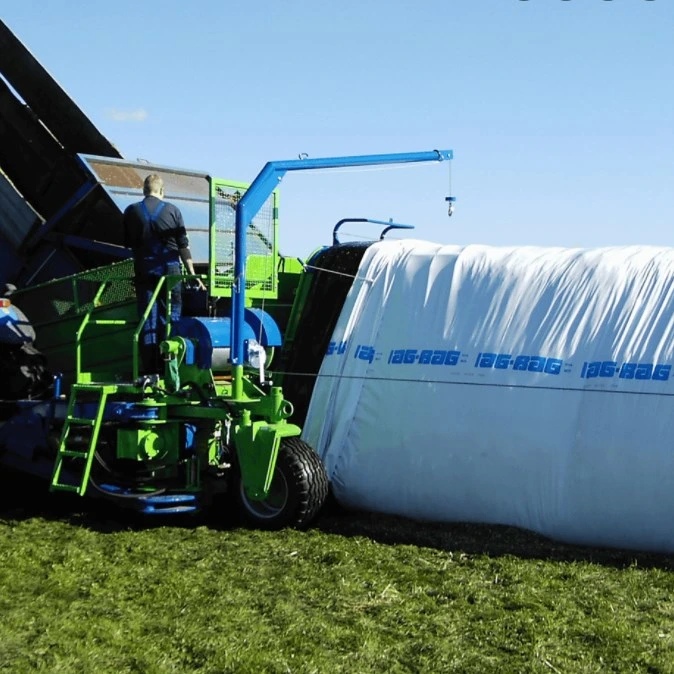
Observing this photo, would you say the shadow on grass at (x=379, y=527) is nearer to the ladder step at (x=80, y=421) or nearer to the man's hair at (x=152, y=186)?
the ladder step at (x=80, y=421)

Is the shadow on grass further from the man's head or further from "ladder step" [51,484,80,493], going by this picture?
the man's head

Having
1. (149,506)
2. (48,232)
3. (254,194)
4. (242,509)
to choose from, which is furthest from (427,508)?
(48,232)

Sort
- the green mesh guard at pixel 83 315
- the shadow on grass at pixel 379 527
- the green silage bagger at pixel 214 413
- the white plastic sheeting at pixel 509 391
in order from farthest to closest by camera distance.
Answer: the green mesh guard at pixel 83 315, the green silage bagger at pixel 214 413, the white plastic sheeting at pixel 509 391, the shadow on grass at pixel 379 527

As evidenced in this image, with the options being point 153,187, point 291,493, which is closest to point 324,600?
point 291,493

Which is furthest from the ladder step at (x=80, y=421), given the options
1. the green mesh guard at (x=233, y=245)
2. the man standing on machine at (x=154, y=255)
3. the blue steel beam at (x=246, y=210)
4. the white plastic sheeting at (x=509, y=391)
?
the white plastic sheeting at (x=509, y=391)

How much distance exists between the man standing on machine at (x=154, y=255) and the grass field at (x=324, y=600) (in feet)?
5.04

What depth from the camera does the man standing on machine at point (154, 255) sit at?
28.9 ft

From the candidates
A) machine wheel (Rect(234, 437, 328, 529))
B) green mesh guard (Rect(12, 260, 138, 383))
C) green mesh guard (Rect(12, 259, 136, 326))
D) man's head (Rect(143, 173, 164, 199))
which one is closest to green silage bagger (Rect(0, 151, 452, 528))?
machine wheel (Rect(234, 437, 328, 529))

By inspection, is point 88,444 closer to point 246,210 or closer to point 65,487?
point 65,487

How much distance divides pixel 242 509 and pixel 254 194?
252 centimetres

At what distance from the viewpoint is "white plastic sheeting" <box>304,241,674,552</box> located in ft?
26.3

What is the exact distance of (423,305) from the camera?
9195mm

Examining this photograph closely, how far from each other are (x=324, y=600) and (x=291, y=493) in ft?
6.03

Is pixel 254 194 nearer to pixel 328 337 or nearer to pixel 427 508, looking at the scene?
pixel 328 337
